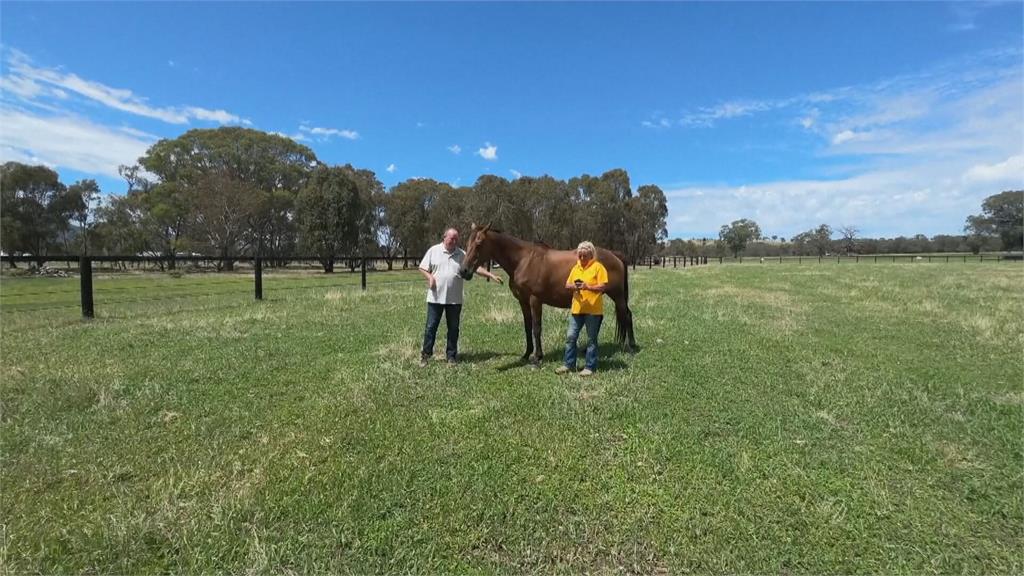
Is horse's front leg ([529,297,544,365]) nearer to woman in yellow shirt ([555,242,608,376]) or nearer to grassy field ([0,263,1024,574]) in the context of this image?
grassy field ([0,263,1024,574])

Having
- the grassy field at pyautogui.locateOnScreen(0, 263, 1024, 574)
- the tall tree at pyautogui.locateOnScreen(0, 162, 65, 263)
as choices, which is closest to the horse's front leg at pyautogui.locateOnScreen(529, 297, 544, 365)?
the grassy field at pyautogui.locateOnScreen(0, 263, 1024, 574)

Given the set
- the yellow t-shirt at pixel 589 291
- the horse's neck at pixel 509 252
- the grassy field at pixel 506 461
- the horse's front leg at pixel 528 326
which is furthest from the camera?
the horse's neck at pixel 509 252

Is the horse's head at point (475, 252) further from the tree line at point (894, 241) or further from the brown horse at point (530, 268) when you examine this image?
the tree line at point (894, 241)

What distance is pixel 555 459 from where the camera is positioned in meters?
4.07

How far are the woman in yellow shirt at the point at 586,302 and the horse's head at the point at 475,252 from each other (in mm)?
1337

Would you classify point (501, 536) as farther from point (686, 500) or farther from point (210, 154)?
point (210, 154)

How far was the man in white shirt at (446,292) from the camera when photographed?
722cm

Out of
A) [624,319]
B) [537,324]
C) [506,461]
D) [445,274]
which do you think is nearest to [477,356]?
[537,324]

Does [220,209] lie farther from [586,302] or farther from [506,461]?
[506,461]

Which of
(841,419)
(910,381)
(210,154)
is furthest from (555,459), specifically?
(210,154)

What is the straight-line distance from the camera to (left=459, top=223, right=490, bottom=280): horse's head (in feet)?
22.9

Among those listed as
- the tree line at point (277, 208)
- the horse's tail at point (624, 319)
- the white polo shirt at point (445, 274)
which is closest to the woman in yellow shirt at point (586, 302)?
the horse's tail at point (624, 319)

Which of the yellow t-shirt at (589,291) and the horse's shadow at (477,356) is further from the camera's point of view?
the horse's shadow at (477,356)

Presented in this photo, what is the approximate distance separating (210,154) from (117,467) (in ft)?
233
